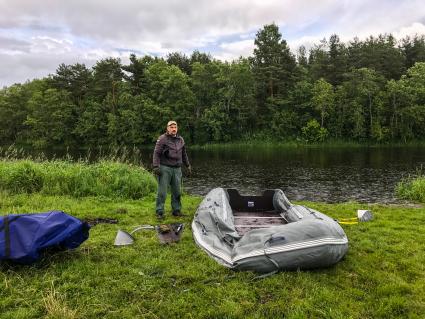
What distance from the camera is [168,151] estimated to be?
26.0 ft

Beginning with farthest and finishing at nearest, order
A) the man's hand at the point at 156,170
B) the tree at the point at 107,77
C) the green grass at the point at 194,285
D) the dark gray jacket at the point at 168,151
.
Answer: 1. the tree at the point at 107,77
2. the dark gray jacket at the point at 168,151
3. the man's hand at the point at 156,170
4. the green grass at the point at 194,285

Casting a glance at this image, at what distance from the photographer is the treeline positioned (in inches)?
1695

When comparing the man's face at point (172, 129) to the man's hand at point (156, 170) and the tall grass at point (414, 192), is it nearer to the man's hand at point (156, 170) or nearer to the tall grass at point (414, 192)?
the man's hand at point (156, 170)

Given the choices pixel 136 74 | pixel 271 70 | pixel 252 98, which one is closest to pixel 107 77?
pixel 136 74

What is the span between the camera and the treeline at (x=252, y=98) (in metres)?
43.1

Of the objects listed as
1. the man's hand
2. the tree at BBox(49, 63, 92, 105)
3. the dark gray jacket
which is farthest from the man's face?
the tree at BBox(49, 63, 92, 105)

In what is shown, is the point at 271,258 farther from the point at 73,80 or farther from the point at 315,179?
the point at 73,80

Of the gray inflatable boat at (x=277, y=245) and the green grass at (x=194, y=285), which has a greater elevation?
the gray inflatable boat at (x=277, y=245)

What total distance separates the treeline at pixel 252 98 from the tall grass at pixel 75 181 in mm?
34029

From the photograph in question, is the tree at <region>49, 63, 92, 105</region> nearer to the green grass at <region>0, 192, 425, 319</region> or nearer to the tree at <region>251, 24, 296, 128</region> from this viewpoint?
the tree at <region>251, 24, 296, 128</region>

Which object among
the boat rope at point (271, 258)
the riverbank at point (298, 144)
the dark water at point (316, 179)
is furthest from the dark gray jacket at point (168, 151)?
the riverbank at point (298, 144)

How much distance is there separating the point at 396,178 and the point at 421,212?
30.8 ft

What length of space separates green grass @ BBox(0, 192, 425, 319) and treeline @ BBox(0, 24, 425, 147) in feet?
130

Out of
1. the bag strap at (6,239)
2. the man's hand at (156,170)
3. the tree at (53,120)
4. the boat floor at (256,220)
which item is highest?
the tree at (53,120)
